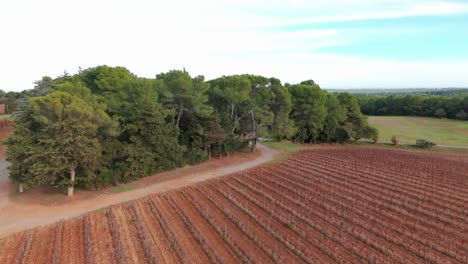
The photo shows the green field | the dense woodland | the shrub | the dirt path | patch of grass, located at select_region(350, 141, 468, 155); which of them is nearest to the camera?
the dirt path

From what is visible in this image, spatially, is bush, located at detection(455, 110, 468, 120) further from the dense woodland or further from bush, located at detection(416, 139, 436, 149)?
the dense woodland

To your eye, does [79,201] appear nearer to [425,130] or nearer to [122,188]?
[122,188]

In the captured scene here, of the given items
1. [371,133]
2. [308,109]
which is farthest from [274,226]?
[371,133]

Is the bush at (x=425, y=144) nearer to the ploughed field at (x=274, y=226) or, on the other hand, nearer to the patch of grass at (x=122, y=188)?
the ploughed field at (x=274, y=226)

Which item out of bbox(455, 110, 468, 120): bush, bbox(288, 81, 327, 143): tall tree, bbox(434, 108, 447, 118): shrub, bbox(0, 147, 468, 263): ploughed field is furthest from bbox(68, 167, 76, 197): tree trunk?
bbox(434, 108, 447, 118): shrub

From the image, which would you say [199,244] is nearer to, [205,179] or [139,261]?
[139,261]
